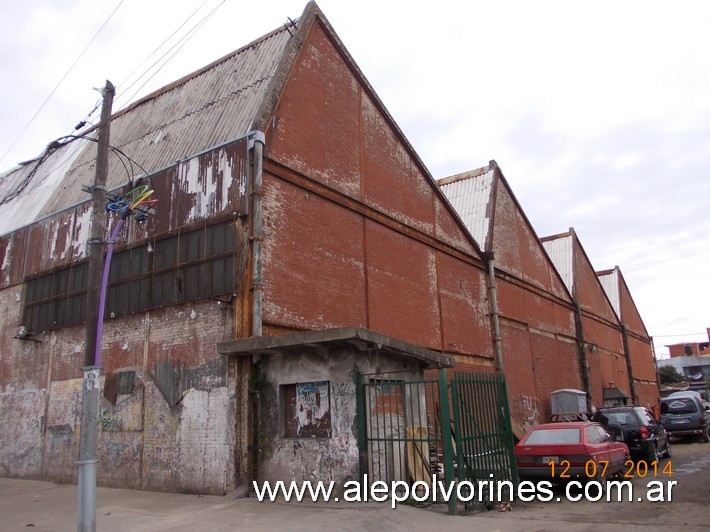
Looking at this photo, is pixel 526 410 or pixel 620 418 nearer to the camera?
pixel 620 418

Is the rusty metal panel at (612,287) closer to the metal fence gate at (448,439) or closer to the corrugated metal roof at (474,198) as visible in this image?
the corrugated metal roof at (474,198)

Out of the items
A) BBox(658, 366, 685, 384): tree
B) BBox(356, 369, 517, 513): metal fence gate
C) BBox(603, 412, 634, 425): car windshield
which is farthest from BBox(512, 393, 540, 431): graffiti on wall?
BBox(658, 366, 685, 384): tree

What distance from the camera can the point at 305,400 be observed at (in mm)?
11125

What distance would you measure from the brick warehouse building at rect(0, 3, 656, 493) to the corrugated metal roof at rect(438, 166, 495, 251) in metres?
4.95

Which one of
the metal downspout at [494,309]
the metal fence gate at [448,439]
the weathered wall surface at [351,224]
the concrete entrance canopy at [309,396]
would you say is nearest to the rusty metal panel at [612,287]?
the metal downspout at [494,309]

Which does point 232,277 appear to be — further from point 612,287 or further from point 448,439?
point 612,287

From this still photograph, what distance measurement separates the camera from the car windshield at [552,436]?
37.3ft

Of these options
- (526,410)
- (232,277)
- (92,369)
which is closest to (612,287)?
(526,410)

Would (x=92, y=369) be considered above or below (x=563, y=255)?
below

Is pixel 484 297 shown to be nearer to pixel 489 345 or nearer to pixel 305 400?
pixel 489 345

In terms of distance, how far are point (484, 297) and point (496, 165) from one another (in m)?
7.53

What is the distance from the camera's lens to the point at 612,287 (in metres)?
43.3

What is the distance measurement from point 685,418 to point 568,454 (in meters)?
14.3

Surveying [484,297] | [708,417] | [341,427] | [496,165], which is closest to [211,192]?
[341,427]
